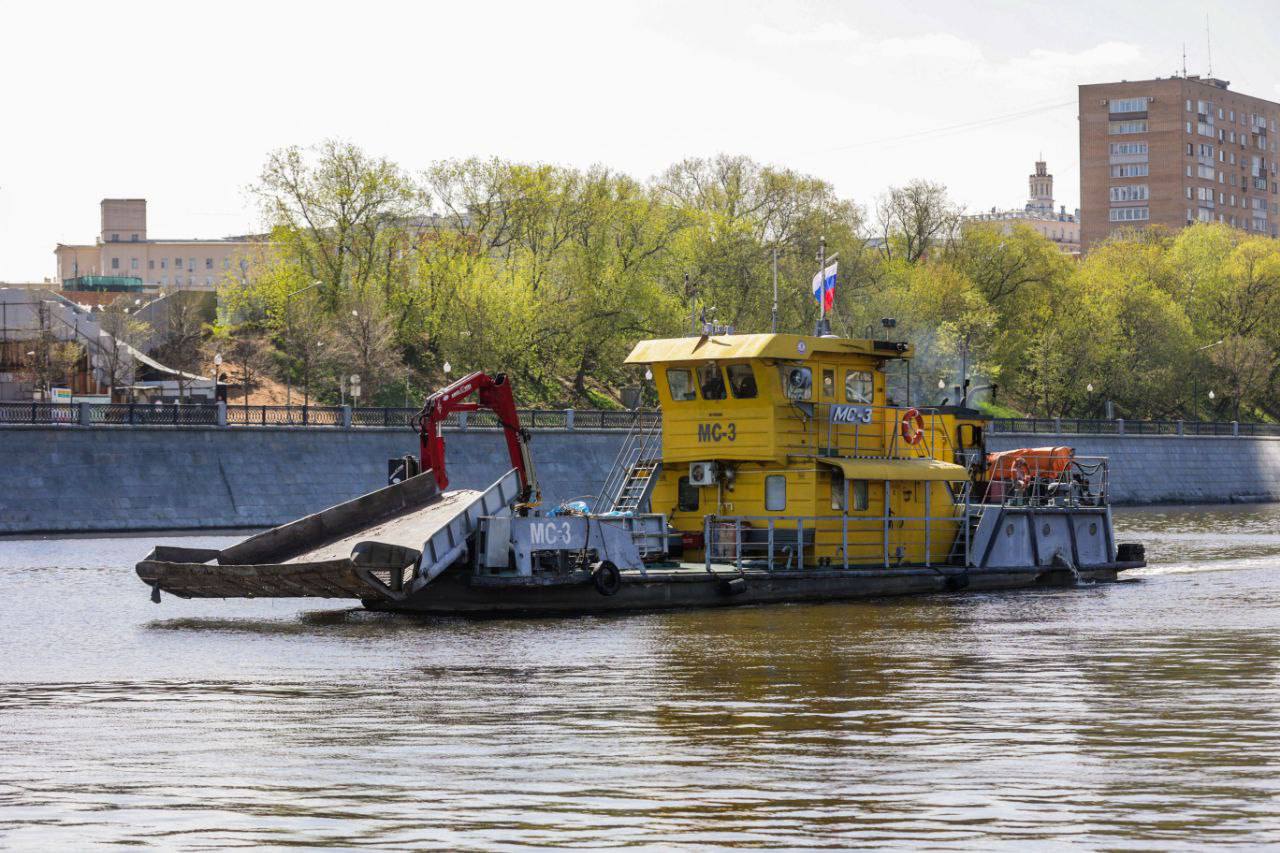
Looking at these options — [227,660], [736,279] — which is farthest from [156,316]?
[227,660]

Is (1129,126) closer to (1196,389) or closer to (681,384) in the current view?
(1196,389)

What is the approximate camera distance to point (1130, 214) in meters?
174

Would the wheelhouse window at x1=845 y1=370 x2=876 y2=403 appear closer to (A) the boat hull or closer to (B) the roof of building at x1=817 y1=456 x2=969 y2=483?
(B) the roof of building at x1=817 y1=456 x2=969 y2=483

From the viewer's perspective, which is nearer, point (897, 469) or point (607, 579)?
point (607, 579)

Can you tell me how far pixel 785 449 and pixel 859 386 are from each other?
2.44 meters

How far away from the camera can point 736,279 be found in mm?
94625

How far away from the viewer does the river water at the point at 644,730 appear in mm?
12945

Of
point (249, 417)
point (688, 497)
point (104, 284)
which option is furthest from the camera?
point (104, 284)

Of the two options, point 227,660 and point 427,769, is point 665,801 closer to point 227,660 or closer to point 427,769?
point 427,769

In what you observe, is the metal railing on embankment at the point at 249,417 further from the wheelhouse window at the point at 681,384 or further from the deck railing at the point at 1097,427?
the deck railing at the point at 1097,427

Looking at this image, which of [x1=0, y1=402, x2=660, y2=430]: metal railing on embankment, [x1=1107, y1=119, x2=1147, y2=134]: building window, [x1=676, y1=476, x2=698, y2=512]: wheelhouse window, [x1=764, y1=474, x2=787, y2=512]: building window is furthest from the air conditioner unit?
[x1=1107, y1=119, x2=1147, y2=134]: building window

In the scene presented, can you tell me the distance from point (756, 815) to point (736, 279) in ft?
270

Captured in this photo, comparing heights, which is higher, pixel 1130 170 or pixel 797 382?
pixel 1130 170

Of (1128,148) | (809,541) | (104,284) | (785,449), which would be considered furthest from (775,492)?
(1128,148)
